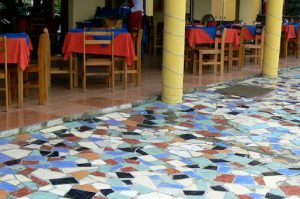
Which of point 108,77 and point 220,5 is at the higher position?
point 220,5

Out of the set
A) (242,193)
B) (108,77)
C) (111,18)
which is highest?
(111,18)

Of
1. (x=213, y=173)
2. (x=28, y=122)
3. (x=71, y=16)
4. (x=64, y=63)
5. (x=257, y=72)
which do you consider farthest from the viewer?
(x=71, y=16)

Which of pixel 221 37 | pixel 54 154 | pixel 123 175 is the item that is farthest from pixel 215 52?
pixel 123 175

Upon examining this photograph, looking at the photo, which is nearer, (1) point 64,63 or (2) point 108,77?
(2) point 108,77

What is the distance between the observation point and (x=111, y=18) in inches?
426

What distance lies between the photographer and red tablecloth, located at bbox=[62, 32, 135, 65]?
22.7ft

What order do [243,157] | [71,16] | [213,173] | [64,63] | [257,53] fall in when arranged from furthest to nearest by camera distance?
1. [257,53]
2. [71,16]
3. [64,63]
4. [243,157]
5. [213,173]

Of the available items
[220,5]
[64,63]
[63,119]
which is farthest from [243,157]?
[220,5]

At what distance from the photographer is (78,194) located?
352 centimetres

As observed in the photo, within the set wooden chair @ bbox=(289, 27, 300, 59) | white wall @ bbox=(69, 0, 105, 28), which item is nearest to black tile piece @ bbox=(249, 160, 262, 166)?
white wall @ bbox=(69, 0, 105, 28)

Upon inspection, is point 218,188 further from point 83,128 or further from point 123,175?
point 83,128

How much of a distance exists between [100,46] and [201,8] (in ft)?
29.6

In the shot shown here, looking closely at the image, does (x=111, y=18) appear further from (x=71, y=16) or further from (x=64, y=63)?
(x=64, y=63)

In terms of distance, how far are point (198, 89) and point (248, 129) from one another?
7.74 ft
